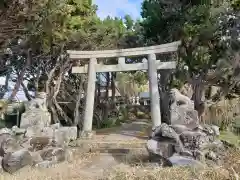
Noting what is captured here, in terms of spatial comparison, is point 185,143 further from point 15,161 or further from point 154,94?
point 154,94

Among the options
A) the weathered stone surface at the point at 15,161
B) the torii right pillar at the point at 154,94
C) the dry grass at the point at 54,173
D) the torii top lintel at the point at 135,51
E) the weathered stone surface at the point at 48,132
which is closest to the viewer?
the dry grass at the point at 54,173

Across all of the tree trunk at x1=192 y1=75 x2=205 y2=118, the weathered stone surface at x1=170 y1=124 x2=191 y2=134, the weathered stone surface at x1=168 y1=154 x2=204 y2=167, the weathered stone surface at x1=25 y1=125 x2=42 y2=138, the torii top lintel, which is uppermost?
the torii top lintel

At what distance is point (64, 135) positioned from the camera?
909cm

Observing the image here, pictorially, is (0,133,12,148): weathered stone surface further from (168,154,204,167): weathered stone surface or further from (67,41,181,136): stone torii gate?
(67,41,181,136): stone torii gate

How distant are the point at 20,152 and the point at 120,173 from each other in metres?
3.06

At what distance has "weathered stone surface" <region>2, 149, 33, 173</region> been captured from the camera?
6910 mm

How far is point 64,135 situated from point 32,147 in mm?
1325

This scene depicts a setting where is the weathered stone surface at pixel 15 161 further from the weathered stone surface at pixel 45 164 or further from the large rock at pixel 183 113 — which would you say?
the large rock at pixel 183 113

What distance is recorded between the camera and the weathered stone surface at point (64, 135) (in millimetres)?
8526

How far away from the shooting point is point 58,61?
15.2 m

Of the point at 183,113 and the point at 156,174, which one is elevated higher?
the point at 183,113

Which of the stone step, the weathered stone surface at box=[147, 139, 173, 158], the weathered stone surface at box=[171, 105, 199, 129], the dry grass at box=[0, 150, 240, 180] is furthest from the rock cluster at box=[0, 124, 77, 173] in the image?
the weathered stone surface at box=[171, 105, 199, 129]

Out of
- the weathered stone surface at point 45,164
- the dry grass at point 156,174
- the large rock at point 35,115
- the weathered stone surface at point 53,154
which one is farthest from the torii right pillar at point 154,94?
the dry grass at point 156,174

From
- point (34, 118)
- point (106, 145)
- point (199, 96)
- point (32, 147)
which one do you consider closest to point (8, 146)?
point (32, 147)
